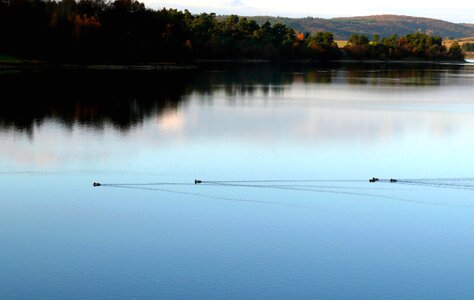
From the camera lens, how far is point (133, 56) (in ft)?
339

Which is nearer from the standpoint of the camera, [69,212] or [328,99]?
[69,212]

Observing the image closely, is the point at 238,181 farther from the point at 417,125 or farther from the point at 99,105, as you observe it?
the point at 99,105

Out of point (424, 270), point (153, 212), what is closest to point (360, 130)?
point (153, 212)

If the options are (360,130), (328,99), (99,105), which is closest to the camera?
(360,130)

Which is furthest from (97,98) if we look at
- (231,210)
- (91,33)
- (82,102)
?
(91,33)

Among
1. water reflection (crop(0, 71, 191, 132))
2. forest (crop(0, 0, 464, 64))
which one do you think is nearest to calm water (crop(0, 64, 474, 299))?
water reflection (crop(0, 71, 191, 132))

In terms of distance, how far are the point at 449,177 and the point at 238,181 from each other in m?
7.13

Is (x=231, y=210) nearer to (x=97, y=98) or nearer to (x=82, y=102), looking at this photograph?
(x=82, y=102)

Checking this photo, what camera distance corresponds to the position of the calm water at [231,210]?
13492mm

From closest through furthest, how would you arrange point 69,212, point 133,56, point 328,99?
point 69,212, point 328,99, point 133,56

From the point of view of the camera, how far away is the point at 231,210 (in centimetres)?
1878

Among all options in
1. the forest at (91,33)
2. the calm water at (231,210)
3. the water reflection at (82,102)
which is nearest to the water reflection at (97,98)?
the water reflection at (82,102)

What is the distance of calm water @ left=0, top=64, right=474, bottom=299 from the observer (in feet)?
44.3

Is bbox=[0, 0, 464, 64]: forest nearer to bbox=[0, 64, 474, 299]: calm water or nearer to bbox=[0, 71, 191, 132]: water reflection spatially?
bbox=[0, 71, 191, 132]: water reflection
